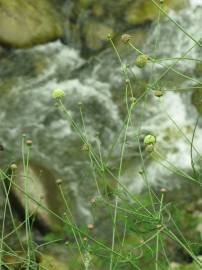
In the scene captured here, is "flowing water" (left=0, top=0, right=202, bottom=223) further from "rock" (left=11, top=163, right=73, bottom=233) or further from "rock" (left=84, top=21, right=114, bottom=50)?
"rock" (left=11, top=163, right=73, bottom=233)

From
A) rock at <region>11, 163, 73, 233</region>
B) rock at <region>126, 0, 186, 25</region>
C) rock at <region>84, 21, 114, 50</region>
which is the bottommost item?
rock at <region>11, 163, 73, 233</region>

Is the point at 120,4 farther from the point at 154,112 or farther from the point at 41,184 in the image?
the point at 41,184

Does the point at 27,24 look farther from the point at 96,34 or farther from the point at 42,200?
the point at 42,200

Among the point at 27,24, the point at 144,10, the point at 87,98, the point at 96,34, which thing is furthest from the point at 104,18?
the point at 87,98

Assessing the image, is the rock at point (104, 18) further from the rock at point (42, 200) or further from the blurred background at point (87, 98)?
the rock at point (42, 200)

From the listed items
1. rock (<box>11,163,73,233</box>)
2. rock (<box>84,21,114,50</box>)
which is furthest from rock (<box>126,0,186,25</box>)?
rock (<box>11,163,73,233</box>)

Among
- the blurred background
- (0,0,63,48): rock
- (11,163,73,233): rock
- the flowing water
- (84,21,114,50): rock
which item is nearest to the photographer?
A: (11,163,73,233): rock

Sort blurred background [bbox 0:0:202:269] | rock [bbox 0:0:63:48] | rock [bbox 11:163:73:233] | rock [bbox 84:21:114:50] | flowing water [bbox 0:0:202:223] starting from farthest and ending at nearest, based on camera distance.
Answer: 1. rock [bbox 84:21:114:50]
2. rock [bbox 0:0:63:48]
3. flowing water [bbox 0:0:202:223]
4. blurred background [bbox 0:0:202:269]
5. rock [bbox 11:163:73:233]

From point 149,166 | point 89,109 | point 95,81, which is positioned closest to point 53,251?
point 149,166
